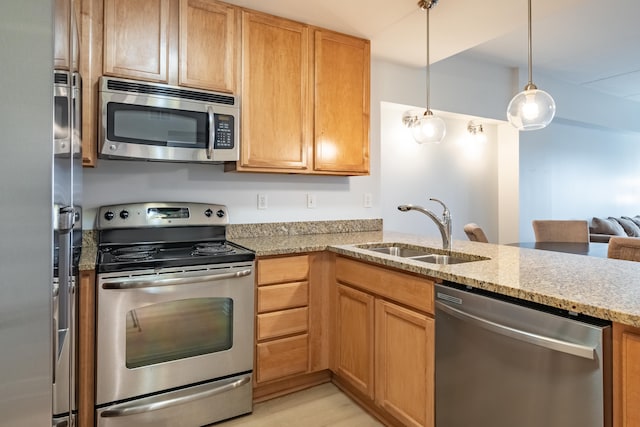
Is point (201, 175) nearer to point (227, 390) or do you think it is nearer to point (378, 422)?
point (227, 390)

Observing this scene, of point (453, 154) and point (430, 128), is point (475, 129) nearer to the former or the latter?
point (453, 154)

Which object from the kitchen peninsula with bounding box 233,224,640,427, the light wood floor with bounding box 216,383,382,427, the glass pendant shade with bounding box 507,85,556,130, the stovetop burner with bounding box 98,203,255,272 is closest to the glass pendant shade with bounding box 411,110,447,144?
the glass pendant shade with bounding box 507,85,556,130

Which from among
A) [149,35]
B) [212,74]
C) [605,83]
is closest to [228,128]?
[212,74]

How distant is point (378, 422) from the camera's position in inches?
77.2

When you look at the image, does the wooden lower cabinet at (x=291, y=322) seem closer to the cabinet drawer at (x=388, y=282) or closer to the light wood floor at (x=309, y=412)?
the light wood floor at (x=309, y=412)

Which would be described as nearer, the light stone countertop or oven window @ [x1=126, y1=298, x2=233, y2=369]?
the light stone countertop

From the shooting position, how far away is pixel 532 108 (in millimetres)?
1902

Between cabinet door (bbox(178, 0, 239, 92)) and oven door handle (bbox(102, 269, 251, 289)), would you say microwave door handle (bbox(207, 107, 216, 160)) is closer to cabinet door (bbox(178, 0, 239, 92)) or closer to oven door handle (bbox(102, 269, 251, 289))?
cabinet door (bbox(178, 0, 239, 92))

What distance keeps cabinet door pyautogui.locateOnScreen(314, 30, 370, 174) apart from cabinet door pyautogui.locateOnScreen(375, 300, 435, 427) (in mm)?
1228

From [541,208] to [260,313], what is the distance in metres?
4.43

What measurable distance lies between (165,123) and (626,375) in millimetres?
2224

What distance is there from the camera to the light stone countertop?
105 cm

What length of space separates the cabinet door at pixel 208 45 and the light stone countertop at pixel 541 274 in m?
1.04

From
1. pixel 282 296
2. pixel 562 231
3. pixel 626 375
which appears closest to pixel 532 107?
pixel 626 375
